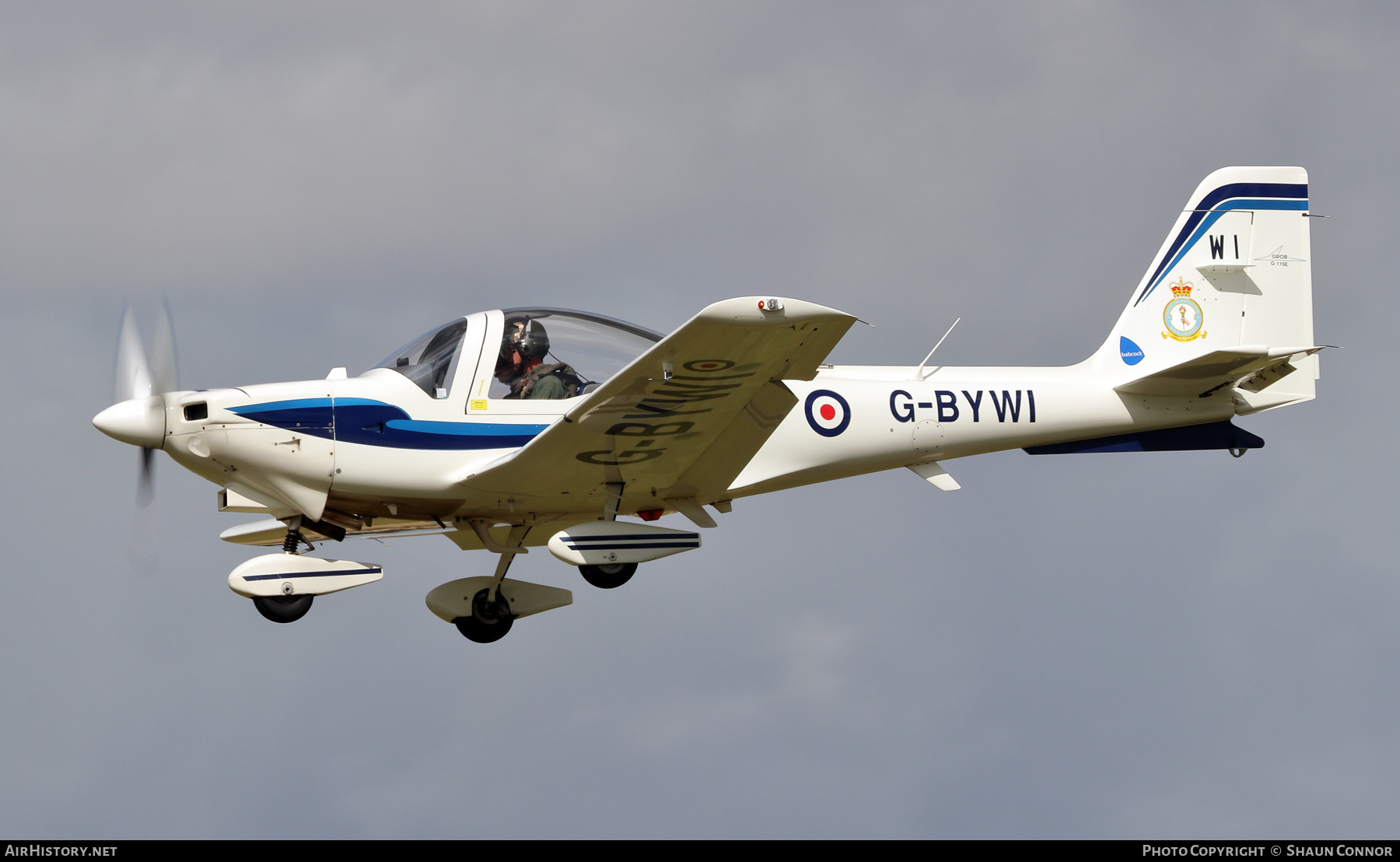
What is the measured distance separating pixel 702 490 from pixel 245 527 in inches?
155

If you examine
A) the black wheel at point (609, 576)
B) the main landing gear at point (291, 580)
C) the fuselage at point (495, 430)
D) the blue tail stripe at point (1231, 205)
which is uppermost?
the blue tail stripe at point (1231, 205)

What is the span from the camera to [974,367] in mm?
12273

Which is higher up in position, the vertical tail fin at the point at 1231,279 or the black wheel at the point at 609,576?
the vertical tail fin at the point at 1231,279

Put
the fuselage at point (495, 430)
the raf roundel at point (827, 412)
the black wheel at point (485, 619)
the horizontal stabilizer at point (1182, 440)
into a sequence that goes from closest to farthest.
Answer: the fuselage at point (495, 430)
the raf roundel at point (827, 412)
the black wheel at point (485, 619)
the horizontal stabilizer at point (1182, 440)

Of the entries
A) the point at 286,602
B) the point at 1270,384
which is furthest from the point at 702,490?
the point at 1270,384

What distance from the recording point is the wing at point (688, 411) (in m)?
8.77

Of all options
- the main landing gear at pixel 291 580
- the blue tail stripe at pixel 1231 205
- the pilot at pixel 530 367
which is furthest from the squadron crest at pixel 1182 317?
the main landing gear at pixel 291 580

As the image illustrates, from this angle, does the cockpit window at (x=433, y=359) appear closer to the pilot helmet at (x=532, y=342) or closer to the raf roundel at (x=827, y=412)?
the pilot helmet at (x=532, y=342)

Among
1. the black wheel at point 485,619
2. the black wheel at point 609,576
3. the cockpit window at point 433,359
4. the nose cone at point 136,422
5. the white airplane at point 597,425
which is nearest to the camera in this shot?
the white airplane at point 597,425

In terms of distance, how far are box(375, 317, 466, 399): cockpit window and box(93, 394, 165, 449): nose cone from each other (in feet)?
5.44

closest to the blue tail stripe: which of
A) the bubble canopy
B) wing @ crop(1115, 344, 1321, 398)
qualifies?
wing @ crop(1115, 344, 1321, 398)

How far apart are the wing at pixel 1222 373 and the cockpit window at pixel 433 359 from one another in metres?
5.65

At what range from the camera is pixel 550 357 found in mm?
10922

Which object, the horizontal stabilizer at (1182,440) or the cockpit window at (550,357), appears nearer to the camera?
the cockpit window at (550,357)
